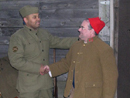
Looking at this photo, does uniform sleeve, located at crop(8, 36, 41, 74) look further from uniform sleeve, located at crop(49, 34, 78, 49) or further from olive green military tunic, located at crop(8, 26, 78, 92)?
uniform sleeve, located at crop(49, 34, 78, 49)

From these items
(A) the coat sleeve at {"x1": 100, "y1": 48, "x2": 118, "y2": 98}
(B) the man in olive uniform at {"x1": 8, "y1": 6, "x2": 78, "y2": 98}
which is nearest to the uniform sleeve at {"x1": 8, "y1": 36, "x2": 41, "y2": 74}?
(B) the man in olive uniform at {"x1": 8, "y1": 6, "x2": 78, "y2": 98}

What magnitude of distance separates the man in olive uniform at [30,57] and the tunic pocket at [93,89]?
3.15 ft

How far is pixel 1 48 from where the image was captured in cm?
544

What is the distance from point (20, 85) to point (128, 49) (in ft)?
6.58

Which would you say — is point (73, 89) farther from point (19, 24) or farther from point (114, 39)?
point (19, 24)

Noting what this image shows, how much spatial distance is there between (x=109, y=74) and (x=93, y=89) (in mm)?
335

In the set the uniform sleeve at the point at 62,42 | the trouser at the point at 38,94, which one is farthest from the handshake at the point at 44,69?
the uniform sleeve at the point at 62,42

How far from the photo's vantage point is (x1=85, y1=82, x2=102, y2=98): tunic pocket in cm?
337

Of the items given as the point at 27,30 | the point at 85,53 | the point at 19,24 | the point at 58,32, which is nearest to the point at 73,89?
the point at 85,53

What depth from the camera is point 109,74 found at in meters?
3.23

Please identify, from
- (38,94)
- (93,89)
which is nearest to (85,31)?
(93,89)

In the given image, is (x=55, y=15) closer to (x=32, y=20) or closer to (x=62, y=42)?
(x=62, y=42)

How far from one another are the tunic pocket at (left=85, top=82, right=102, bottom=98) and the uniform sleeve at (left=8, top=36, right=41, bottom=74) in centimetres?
99

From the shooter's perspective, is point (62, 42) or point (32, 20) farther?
point (62, 42)
